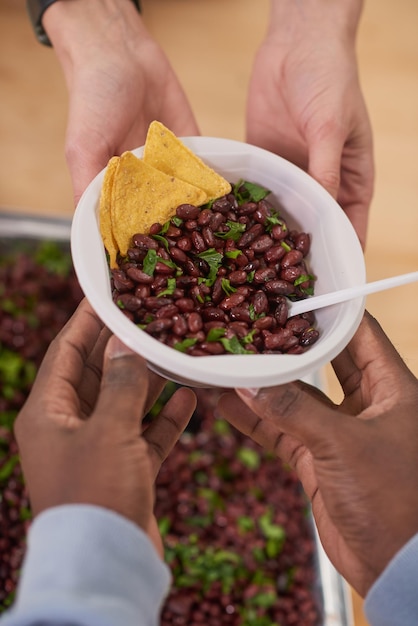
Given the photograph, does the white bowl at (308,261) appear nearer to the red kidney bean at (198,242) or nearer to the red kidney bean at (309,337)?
the red kidney bean at (309,337)

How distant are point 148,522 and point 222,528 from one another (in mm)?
1150

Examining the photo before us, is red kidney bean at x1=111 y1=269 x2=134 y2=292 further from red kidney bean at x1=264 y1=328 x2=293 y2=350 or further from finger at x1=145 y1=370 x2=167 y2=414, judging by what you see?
red kidney bean at x1=264 y1=328 x2=293 y2=350

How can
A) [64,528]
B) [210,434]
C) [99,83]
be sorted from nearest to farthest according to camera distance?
[64,528]
[99,83]
[210,434]

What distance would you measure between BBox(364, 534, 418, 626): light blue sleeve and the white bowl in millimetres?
398

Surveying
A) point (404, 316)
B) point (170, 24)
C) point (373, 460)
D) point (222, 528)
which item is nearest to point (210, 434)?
point (222, 528)

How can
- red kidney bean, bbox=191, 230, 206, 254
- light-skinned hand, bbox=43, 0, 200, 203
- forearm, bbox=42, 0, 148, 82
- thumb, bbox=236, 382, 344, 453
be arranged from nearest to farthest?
thumb, bbox=236, 382, 344, 453 < red kidney bean, bbox=191, 230, 206, 254 < light-skinned hand, bbox=43, 0, 200, 203 < forearm, bbox=42, 0, 148, 82

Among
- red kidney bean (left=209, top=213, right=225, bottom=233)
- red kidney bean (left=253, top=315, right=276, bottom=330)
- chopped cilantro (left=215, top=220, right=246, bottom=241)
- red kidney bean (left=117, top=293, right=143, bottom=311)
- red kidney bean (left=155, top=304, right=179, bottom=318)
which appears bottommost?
red kidney bean (left=253, top=315, right=276, bottom=330)

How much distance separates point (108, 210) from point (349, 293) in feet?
2.05

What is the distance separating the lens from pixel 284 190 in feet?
5.34

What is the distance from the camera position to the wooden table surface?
240cm

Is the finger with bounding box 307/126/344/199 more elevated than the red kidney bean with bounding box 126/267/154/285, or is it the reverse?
the finger with bounding box 307/126/344/199

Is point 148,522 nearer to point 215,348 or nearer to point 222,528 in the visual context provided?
point 215,348

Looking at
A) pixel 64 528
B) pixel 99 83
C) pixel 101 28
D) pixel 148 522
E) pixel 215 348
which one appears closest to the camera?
pixel 64 528

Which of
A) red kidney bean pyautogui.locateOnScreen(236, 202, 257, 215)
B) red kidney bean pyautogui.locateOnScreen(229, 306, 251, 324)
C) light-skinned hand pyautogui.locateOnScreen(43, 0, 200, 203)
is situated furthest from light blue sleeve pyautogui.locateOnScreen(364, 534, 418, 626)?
light-skinned hand pyautogui.locateOnScreen(43, 0, 200, 203)
